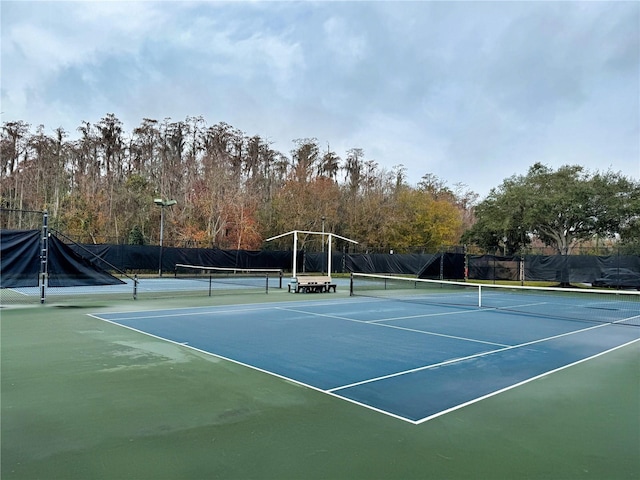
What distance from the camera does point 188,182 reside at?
3500 cm

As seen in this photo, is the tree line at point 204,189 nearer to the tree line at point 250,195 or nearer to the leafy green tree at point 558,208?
the tree line at point 250,195

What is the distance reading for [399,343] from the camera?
7.61 m

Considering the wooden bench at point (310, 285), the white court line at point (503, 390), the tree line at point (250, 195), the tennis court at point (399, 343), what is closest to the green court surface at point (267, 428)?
the white court line at point (503, 390)

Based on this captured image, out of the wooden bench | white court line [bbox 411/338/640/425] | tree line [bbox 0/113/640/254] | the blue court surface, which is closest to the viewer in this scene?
white court line [bbox 411/338/640/425]

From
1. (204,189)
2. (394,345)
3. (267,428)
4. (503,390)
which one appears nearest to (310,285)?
(394,345)

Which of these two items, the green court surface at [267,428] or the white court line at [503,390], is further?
the white court line at [503,390]

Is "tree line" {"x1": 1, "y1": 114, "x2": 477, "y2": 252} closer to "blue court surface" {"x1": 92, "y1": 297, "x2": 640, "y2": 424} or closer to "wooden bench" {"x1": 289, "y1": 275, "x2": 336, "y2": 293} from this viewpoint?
"wooden bench" {"x1": 289, "y1": 275, "x2": 336, "y2": 293}

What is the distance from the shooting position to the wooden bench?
17.8m

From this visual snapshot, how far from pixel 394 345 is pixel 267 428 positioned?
4.03 m

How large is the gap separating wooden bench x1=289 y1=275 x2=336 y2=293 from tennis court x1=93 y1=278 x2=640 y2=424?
446 cm

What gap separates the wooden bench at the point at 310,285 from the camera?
58.3 ft

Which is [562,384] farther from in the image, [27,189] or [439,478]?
[27,189]

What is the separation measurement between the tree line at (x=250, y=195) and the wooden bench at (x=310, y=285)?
1421 cm

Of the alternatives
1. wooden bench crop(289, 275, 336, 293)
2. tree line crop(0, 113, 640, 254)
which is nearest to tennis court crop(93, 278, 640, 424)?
wooden bench crop(289, 275, 336, 293)
